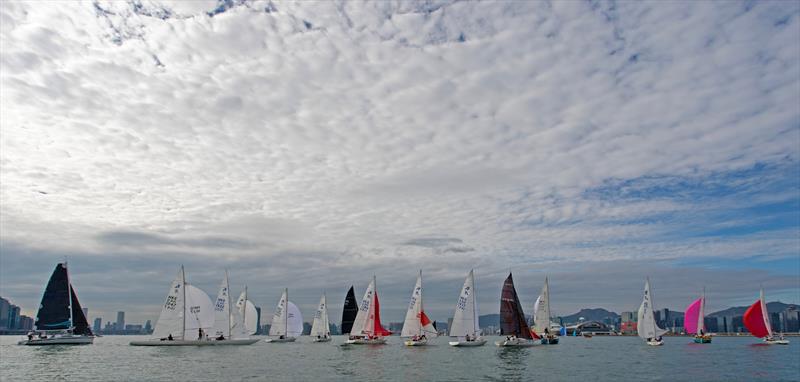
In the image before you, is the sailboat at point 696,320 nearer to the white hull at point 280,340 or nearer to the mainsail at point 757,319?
the mainsail at point 757,319

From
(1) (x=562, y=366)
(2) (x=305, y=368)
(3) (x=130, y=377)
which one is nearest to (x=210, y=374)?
(3) (x=130, y=377)

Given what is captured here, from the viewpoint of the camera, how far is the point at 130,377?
43.6m

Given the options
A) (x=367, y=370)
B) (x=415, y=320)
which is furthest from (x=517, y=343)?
(x=367, y=370)

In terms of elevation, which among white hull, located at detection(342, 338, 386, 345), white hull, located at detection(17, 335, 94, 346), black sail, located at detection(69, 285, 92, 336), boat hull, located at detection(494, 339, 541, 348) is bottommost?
boat hull, located at detection(494, 339, 541, 348)

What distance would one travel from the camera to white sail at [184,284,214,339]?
80.2 metres

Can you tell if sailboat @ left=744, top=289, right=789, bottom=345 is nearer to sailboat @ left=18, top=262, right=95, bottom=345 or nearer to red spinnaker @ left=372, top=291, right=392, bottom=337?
red spinnaker @ left=372, top=291, right=392, bottom=337

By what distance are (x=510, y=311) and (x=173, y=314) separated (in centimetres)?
4761

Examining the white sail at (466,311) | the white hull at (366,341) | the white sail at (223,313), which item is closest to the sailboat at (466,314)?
the white sail at (466,311)

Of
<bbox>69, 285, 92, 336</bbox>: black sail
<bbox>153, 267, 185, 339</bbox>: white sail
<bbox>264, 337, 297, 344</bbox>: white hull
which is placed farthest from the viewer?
<bbox>264, 337, 297, 344</bbox>: white hull

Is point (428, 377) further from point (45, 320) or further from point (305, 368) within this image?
point (45, 320)

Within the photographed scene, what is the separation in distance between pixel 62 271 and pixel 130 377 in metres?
52.5

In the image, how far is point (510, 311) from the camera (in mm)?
83125

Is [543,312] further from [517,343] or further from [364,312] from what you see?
[364,312]

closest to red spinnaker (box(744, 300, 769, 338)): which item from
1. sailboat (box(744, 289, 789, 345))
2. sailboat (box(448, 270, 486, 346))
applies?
sailboat (box(744, 289, 789, 345))
